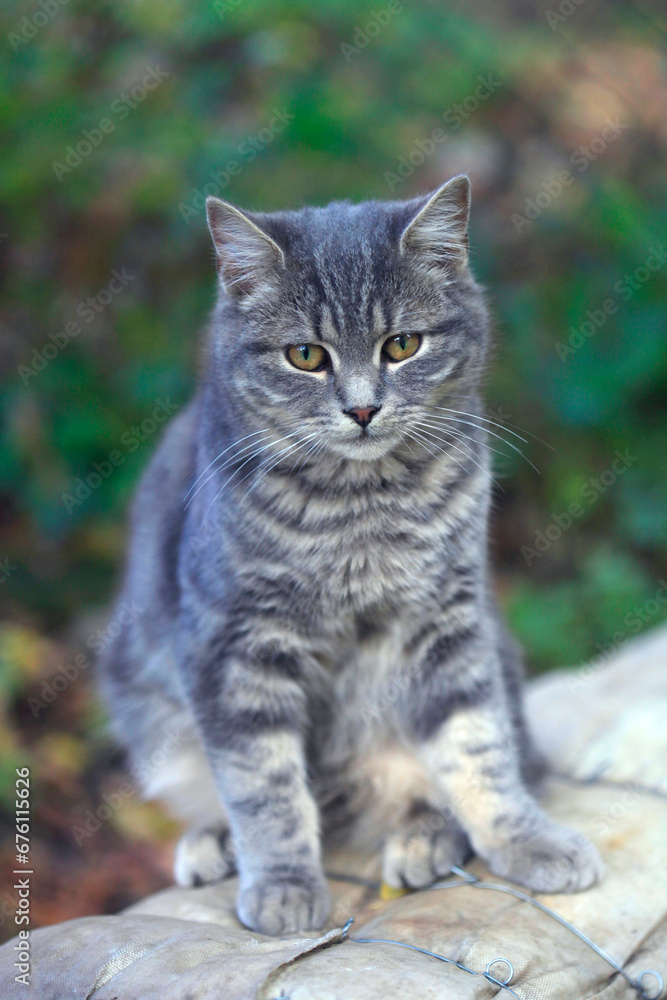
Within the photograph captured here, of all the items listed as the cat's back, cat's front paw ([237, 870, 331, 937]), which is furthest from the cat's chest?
cat's front paw ([237, 870, 331, 937])

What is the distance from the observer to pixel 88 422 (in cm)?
377

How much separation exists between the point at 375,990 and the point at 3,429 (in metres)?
2.91

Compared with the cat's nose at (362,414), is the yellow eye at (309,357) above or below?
above

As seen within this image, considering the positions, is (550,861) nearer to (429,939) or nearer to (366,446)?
(429,939)

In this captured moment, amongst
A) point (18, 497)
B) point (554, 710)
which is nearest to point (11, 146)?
point (18, 497)

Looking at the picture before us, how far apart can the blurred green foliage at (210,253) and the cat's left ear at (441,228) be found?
1542mm

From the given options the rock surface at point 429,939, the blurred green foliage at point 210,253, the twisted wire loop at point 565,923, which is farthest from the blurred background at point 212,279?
the twisted wire loop at point 565,923

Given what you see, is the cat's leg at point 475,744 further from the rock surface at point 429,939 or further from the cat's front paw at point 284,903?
the cat's front paw at point 284,903

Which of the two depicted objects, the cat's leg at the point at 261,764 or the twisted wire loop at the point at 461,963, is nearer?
the twisted wire loop at the point at 461,963

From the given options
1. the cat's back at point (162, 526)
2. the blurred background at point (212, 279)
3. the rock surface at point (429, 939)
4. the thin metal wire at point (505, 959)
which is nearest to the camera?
the rock surface at point (429, 939)

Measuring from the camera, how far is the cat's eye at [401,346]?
A: 1.92 meters

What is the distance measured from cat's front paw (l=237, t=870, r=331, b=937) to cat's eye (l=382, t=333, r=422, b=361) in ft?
3.70

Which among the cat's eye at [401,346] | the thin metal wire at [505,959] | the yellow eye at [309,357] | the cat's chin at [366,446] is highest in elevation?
the cat's eye at [401,346]

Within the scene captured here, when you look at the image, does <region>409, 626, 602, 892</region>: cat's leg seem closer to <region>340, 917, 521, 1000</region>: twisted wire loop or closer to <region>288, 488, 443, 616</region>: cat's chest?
<region>288, 488, 443, 616</region>: cat's chest
